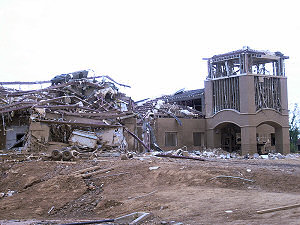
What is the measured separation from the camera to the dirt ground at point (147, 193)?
10836mm

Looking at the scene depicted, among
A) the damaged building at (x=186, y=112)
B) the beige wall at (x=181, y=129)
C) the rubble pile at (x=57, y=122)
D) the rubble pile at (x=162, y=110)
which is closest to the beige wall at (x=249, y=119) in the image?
the damaged building at (x=186, y=112)

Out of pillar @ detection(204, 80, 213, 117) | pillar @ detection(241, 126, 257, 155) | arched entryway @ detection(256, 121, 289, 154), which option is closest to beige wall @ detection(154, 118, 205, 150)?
pillar @ detection(204, 80, 213, 117)

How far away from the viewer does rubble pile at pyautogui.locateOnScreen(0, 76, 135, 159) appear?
23625mm

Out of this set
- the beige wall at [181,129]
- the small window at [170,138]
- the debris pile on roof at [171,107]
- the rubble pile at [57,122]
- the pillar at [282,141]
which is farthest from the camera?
the pillar at [282,141]

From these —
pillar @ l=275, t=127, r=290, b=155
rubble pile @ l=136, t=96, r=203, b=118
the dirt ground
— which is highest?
rubble pile @ l=136, t=96, r=203, b=118

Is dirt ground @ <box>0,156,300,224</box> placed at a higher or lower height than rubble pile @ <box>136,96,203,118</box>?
lower

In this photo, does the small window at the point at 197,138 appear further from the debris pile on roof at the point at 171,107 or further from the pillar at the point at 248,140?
the pillar at the point at 248,140

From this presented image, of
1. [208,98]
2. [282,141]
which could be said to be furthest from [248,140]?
[208,98]

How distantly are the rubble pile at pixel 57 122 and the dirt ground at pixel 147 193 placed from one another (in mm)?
3444

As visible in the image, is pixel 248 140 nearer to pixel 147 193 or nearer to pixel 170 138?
pixel 170 138

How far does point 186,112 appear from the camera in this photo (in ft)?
121

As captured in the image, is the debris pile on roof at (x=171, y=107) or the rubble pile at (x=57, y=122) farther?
the debris pile on roof at (x=171, y=107)

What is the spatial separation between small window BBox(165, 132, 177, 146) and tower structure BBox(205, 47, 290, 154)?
337 centimetres

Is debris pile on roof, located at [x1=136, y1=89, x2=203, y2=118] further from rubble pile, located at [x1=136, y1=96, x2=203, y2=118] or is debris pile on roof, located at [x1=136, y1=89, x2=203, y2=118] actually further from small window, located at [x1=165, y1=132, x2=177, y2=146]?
small window, located at [x1=165, y1=132, x2=177, y2=146]
